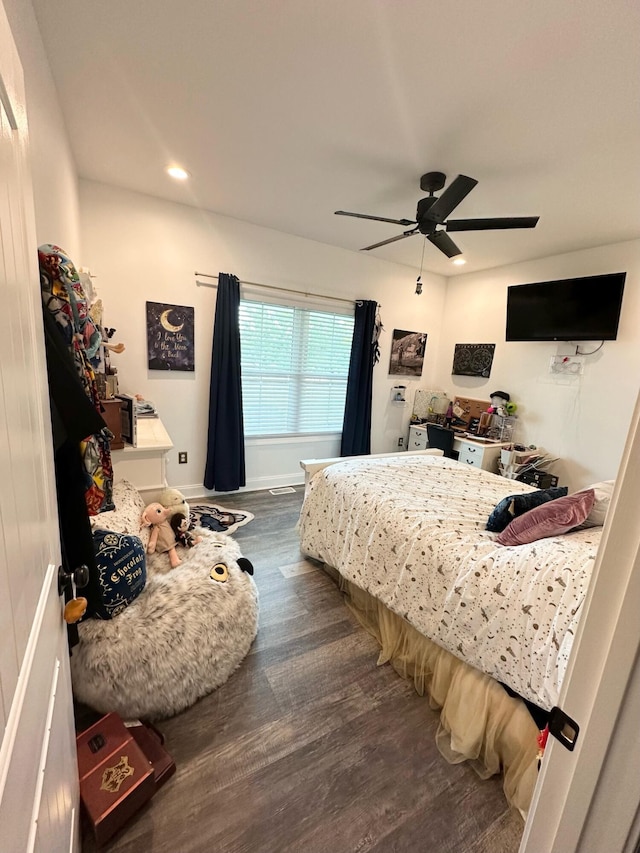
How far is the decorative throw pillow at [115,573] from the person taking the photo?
1.35m

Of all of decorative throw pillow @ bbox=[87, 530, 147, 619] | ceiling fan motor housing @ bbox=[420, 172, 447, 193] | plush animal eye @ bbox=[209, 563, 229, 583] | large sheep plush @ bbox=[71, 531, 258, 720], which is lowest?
large sheep plush @ bbox=[71, 531, 258, 720]

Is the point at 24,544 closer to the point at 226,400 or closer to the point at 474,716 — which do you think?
the point at 474,716

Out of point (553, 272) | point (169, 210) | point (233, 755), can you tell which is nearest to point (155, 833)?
point (233, 755)

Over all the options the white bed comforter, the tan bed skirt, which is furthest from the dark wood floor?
the white bed comforter

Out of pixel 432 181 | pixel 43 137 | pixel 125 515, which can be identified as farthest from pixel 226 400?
pixel 432 181

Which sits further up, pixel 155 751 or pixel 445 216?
pixel 445 216

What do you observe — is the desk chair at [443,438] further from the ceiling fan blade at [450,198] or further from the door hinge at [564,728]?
the door hinge at [564,728]

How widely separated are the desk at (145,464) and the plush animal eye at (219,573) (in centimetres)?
76

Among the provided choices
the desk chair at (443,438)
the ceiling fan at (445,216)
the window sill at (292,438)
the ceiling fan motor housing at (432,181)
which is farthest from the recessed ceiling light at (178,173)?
the desk chair at (443,438)

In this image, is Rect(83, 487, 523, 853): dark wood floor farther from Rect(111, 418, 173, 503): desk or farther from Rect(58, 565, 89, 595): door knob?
Rect(111, 418, 173, 503): desk

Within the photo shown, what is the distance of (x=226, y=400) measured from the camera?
Result: 3434 millimetres

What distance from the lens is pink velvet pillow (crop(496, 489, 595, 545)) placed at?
148 cm

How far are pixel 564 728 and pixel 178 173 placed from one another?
333cm

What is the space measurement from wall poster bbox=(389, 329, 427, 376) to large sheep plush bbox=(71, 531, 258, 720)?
3.45 meters
